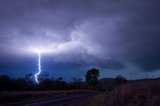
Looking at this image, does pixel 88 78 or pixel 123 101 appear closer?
pixel 123 101

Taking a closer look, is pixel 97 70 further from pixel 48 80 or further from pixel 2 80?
pixel 2 80

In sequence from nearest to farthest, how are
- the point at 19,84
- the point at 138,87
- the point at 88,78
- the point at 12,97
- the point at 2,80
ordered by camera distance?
1. the point at 138,87
2. the point at 12,97
3. the point at 2,80
4. the point at 19,84
5. the point at 88,78

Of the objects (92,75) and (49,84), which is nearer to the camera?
Answer: (49,84)

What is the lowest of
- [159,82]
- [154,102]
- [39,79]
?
[154,102]

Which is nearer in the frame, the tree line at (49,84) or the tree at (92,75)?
the tree line at (49,84)

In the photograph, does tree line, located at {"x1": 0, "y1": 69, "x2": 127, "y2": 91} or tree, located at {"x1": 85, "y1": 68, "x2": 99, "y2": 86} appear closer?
tree line, located at {"x1": 0, "y1": 69, "x2": 127, "y2": 91}

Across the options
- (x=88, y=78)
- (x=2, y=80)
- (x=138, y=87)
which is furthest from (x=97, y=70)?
(x=138, y=87)

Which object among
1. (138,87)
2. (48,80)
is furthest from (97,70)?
(138,87)

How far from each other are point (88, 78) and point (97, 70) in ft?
20.0

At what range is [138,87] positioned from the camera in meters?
20.5

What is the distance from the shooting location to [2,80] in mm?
77938

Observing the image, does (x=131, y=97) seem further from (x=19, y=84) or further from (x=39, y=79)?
(x=39, y=79)

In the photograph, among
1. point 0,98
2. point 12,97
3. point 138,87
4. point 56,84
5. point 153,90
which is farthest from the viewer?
point 56,84

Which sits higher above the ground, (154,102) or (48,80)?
(48,80)
